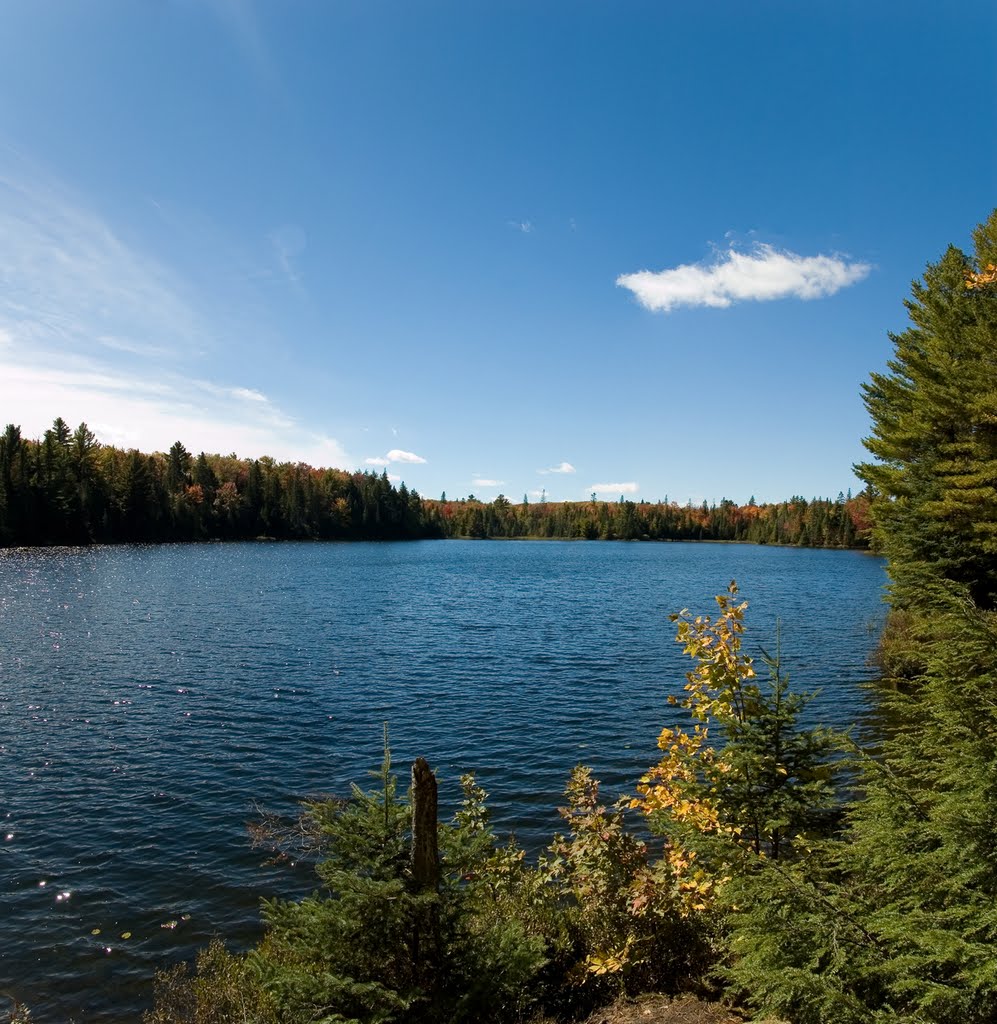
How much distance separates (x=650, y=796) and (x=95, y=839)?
1289 cm

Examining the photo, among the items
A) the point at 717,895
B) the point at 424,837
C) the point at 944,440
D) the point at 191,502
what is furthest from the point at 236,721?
the point at 191,502

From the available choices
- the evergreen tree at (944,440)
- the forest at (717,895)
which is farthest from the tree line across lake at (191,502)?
the forest at (717,895)

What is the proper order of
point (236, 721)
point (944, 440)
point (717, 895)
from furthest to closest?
point (944, 440), point (236, 721), point (717, 895)

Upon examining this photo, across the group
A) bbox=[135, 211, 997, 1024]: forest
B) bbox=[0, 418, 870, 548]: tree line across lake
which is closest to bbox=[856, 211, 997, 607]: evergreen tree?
bbox=[135, 211, 997, 1024]: forest

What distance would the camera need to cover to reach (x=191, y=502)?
130m

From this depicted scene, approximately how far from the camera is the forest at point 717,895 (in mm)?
4688

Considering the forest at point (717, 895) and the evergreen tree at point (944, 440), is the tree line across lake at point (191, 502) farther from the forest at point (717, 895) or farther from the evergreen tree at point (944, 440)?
the forest at point (717, 895)

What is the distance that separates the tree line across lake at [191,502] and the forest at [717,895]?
6007 centimetres

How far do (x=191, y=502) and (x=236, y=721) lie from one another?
120058 mm

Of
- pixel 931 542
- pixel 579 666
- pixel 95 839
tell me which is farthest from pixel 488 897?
pixel 931 542

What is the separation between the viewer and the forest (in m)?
4.69

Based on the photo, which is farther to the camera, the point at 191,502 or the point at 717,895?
the point at 191,502

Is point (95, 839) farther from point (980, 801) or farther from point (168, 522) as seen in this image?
point (168, 522)

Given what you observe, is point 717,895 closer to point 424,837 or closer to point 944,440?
point 424,837
